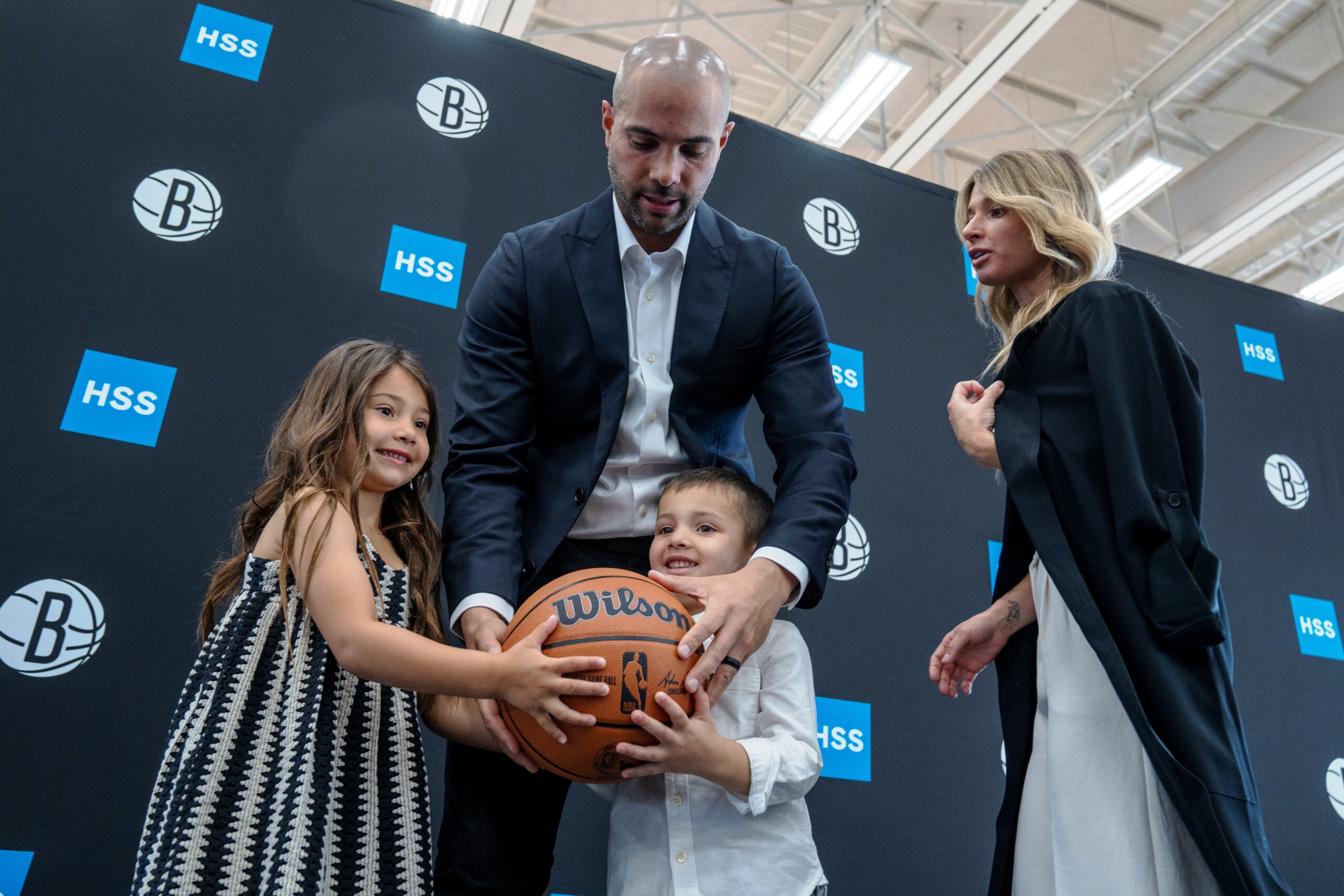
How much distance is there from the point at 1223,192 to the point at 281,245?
7069mm

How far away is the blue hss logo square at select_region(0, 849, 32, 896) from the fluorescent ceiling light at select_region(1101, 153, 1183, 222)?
577cm

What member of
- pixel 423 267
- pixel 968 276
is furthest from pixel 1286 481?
pixel 423 267

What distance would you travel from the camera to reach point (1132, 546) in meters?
1.32

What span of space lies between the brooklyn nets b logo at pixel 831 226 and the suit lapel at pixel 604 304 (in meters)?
1.68

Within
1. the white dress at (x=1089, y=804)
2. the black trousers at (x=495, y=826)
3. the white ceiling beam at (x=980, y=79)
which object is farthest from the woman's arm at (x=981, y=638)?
the white ceiling beam at (x=980, y=79)

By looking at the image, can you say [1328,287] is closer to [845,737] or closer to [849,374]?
[849,374]

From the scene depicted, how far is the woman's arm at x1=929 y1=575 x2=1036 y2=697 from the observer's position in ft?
5.18

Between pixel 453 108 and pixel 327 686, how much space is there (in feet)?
6.60

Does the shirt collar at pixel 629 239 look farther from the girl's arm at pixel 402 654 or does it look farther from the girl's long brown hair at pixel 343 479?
the girl's arm at pixel 402 654

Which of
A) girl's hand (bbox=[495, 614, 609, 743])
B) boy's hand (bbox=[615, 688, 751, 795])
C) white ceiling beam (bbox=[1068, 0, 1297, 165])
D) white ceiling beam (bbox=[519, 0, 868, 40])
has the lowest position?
boy's hand (bbox=[615, 688, 751, 795])

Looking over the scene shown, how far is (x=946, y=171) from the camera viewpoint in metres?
7.98

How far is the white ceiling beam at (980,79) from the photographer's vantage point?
4938 millimetres

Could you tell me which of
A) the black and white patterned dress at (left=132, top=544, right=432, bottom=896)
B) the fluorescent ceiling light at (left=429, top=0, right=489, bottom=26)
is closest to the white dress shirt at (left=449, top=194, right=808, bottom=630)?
the black and white patterned dress at (left=132, top=544, right=432, bottom=896)

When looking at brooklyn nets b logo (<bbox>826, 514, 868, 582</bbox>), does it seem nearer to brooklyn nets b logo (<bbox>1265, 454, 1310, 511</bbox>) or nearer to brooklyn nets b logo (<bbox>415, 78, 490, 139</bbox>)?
brooklyn nets b logo (<bbox>415, 78, 490, 139</bbox>)
